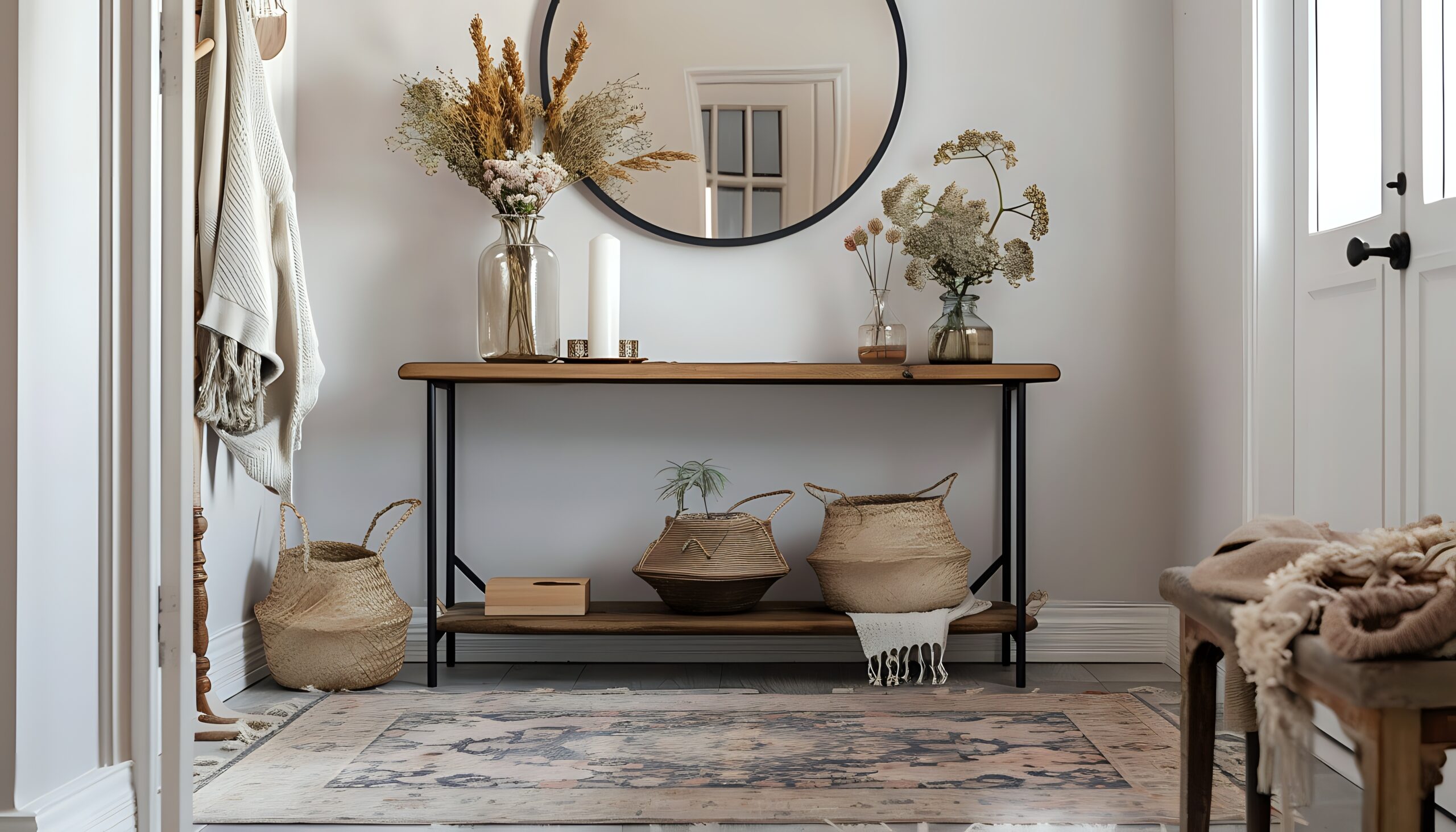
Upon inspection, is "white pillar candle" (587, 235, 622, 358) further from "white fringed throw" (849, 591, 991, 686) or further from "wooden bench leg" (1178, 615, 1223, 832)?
"wooden bench leg" (1178, 615, 1223, 832)

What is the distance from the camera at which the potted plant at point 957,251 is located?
2301mm

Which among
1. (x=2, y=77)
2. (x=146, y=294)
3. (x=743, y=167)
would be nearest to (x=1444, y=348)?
(x=743, y=167)

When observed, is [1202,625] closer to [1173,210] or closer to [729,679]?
[729,679]

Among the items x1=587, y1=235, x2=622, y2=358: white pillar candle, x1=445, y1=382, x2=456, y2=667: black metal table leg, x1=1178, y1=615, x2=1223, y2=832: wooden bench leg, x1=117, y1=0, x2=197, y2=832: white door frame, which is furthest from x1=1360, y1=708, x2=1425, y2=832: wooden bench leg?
x1=445, y1=382, x2=456, y2=667: black metal table leg

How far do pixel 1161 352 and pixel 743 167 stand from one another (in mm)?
1125

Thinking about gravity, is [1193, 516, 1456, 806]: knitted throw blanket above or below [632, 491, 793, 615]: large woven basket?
above

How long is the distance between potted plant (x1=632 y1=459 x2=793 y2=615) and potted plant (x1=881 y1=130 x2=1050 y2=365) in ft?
1.92

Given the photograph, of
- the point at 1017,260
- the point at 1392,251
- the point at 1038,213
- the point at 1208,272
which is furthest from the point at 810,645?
the point at 1392,251

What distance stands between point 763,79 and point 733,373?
0.79m

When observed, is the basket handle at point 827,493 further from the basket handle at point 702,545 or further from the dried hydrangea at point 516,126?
the dried hydrangea at point 516,126

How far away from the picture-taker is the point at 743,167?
8.17 ft

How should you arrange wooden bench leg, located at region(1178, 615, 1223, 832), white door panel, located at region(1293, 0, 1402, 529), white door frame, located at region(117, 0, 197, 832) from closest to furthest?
wooden bench leg, located at region(1178, 615, 1223, 832) → white door frame, located at region(117, 0, 197, 832) → white door panel, located at region(1293, 0, 1402, 529)

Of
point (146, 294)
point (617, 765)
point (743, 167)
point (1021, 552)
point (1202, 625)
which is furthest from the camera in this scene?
point (743, 167)

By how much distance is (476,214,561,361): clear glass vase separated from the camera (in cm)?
229
